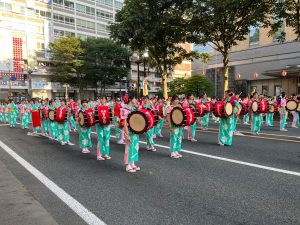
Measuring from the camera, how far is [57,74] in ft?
164

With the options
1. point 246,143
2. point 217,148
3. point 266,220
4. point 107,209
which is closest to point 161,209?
point 107,209

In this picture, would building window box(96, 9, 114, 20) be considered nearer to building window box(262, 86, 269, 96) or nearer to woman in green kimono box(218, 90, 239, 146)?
building window box(262, 86, 269, 96)

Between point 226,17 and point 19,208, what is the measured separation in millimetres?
17268

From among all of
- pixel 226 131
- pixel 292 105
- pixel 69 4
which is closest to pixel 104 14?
pixel 69 4

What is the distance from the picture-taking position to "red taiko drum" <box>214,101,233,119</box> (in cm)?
1111

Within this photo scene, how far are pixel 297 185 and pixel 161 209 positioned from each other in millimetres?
2942

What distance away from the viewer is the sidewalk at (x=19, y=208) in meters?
4.66

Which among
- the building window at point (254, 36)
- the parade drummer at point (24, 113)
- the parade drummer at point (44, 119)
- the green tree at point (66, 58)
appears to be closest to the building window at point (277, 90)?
the building window at point (254, 36)

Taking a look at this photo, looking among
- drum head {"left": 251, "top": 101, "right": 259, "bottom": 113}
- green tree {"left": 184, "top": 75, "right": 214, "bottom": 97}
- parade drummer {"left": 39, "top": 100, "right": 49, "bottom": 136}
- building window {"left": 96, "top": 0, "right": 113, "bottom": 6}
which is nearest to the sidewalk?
A: parade drummer {"left": 39, "top": 100, "right": 49, "bottom": 136}

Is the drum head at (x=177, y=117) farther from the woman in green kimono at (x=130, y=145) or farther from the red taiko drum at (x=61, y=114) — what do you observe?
the red taiko drum at (x=61, y=114)

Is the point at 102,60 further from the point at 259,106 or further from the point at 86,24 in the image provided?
the point at 259,106

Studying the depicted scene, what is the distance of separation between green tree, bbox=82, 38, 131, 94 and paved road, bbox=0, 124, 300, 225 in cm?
4087

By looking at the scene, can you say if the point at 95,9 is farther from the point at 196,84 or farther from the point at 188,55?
the point at 188,55

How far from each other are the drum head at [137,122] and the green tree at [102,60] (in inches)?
1692
